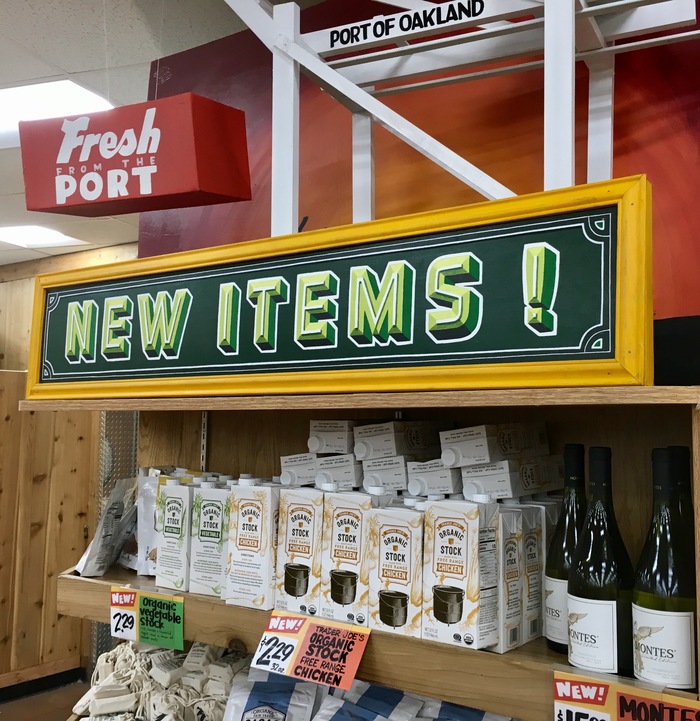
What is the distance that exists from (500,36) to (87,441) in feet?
13.0

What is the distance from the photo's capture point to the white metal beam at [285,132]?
61.0 inches

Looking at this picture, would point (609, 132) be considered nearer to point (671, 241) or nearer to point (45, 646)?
point (671, 241)

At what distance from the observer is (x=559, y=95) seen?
1.21 metres

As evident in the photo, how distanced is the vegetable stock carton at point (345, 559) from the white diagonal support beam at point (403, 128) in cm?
60

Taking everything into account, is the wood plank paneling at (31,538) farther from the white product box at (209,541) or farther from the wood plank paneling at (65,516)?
the white product box at (209,541)

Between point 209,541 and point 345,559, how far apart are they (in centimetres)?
38

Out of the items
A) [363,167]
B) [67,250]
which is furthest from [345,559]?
[67,250]

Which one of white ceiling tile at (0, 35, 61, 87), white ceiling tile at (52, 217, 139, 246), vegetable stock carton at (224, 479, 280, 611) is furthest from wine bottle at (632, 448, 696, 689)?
white ceiling tile at (52, 217, 139, 246)

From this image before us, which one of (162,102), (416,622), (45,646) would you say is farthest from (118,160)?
(45,646)

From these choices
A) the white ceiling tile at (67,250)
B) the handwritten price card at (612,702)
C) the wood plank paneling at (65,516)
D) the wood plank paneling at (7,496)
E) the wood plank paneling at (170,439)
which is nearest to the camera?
the handwritten price card at (612,702)

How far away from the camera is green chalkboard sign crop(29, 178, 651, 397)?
107cm

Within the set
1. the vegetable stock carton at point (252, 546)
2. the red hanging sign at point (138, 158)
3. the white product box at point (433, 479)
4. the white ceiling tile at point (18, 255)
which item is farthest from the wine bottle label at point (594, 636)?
the white ceiling tile at point (18, 255)

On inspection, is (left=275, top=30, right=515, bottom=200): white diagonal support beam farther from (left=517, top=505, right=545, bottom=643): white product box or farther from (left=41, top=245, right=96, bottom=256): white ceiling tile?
(left=41, top=245, right=96, bottom=256): white ceiling tile

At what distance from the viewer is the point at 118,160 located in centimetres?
171
